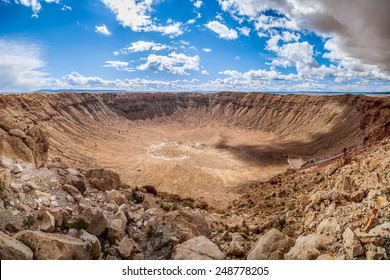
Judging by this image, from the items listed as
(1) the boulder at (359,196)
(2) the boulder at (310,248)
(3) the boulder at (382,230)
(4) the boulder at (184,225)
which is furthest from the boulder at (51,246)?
(1) the boulder at (359,196)

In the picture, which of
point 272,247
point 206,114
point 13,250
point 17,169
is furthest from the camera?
point 206,114

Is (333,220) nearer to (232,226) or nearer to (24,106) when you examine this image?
(232,226)

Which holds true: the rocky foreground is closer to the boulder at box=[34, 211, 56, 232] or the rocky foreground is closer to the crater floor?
the boulder at box=[34, 211, 56, 232]

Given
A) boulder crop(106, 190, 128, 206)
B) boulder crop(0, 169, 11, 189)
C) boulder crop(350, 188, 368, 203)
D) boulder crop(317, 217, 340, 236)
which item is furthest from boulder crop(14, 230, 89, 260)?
boulder crop(350, 188, 368, 203)

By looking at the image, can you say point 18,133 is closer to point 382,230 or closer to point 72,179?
point 72,179

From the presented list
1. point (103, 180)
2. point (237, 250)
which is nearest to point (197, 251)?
point (237, 250)

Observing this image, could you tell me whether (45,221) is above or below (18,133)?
below
